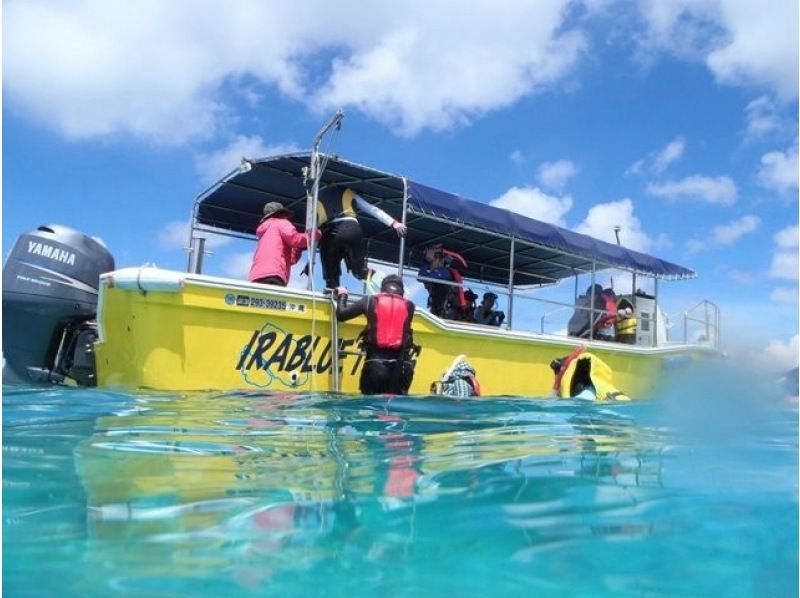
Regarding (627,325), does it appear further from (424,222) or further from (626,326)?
(424,222)

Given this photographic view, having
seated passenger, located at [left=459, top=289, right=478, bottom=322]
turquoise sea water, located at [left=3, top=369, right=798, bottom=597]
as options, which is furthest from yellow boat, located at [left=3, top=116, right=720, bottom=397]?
turquoise sea water, located at [left=3, top=369, right=798, bottom=597]

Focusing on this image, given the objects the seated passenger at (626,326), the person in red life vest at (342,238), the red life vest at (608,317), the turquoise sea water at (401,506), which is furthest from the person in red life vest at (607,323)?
the turquoise sea water at (401,506)

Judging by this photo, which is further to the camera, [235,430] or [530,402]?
[530,402]

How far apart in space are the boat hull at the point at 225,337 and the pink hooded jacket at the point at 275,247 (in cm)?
47

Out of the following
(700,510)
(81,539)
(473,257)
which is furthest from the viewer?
(473,257)

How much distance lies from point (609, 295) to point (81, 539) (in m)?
9.78

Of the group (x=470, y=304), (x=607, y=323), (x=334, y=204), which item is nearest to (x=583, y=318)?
(x=607, y=323)

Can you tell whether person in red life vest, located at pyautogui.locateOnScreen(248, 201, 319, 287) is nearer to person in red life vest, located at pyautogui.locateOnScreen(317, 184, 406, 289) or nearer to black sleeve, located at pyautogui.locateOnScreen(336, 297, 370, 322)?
person in red life vest, located at pyautogui.locateOnScreen(317, 184, 406, 289)

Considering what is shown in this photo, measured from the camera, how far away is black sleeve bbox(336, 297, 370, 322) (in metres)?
6.43

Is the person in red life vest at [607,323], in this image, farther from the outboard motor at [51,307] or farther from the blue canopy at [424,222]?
the outboard motor at [51,307]

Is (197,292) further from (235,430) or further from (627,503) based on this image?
(627,503)

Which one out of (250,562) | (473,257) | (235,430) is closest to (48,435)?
(235,430)

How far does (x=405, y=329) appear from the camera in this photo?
21.1 ft

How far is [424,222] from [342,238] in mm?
2495
